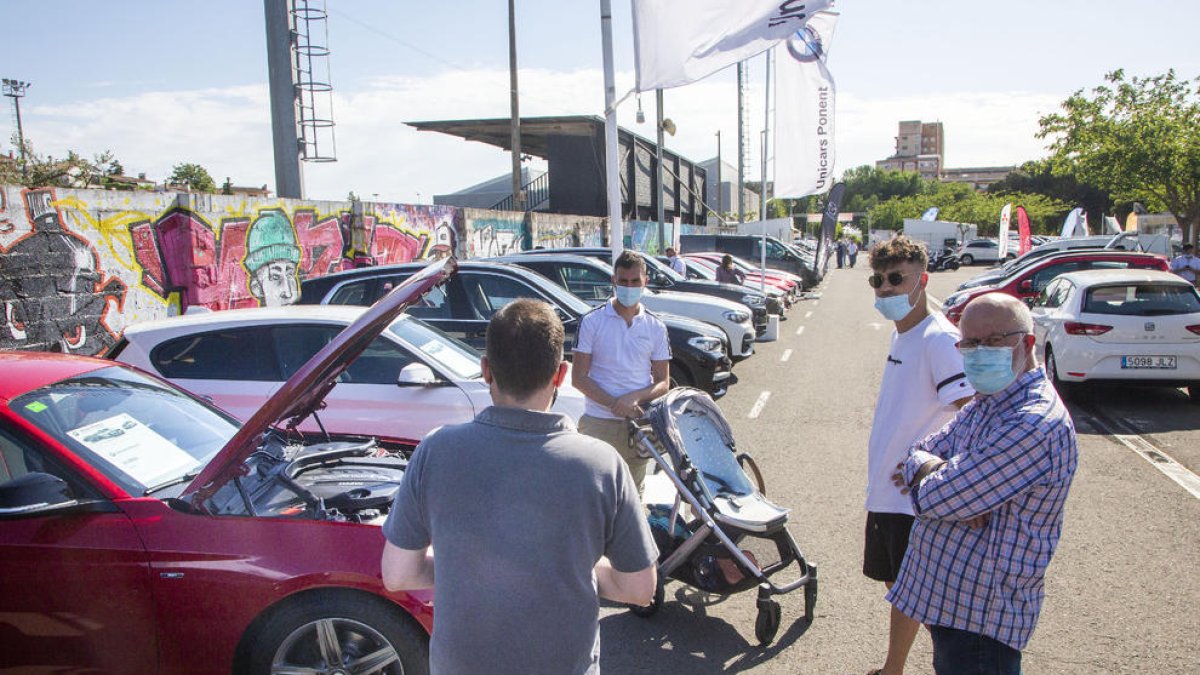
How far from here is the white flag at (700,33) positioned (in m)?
6.91

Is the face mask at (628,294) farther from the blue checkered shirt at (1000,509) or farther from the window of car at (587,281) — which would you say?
the window of car at (587,281)

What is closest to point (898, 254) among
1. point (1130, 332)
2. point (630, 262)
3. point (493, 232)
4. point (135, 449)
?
point (630, 262)

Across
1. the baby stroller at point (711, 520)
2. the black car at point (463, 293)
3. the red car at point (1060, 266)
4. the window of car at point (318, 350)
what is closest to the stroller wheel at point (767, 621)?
the baby stroller at point (711, 520)

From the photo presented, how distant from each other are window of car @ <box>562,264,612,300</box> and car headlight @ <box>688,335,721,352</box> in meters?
2.21

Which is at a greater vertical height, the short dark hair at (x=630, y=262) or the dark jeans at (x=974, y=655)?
the short dark hair at (x=630, y=262)

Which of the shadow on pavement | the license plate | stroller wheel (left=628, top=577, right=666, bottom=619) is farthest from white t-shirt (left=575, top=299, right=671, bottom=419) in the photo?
the license plate

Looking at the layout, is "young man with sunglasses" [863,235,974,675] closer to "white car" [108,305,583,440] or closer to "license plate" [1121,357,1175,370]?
"white car" [108,305,583,440]

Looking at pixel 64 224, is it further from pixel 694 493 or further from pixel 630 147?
pixel 630 147

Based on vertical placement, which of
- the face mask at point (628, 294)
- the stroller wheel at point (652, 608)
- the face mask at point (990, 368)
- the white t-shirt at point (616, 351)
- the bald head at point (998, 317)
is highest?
the bald head at point (998, 317)

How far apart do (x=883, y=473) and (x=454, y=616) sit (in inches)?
86.2

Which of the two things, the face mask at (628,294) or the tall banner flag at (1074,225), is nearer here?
the face mask at (628,294)

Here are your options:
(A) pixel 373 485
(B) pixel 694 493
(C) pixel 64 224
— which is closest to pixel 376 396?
(A) pixel 373 485

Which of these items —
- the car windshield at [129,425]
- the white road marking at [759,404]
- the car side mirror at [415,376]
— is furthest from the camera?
the white road marking at [759,404]

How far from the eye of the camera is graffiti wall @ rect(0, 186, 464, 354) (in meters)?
8.52
